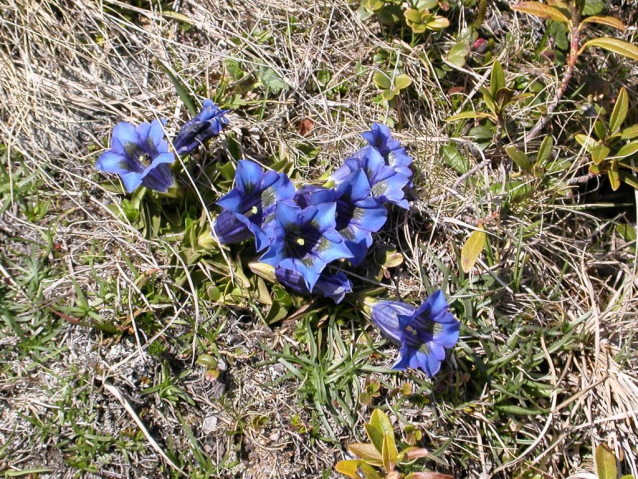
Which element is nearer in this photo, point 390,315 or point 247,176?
point 247,176

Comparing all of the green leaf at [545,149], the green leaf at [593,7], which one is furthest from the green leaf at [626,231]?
the green leaf at [593,7]

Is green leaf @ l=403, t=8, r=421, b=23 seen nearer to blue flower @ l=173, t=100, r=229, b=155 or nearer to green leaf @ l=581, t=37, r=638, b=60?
green leaf @ l=581, t=37, r=638, b=60

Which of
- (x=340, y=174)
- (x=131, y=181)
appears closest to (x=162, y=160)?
(x=131, y=181)

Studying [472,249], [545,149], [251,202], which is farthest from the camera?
[545,149]

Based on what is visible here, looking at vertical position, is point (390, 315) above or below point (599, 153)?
below

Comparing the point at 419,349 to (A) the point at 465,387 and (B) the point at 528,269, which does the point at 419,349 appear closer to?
(A) the point at 465,387

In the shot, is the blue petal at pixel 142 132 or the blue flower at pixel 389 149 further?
the blue flower at pixel 389 149

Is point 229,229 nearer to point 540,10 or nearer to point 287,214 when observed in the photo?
point 287,214

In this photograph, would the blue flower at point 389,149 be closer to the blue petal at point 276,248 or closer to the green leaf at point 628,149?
the blue petal at point 276,248
